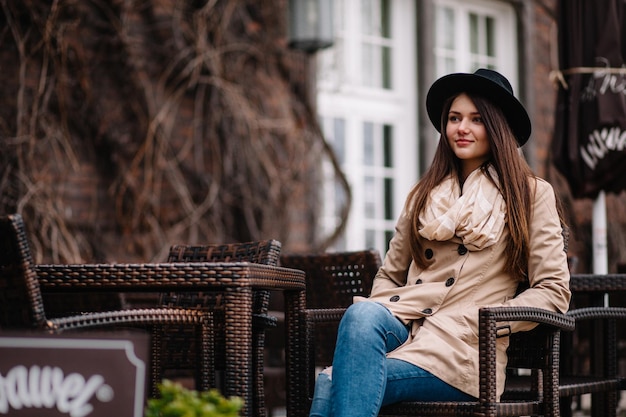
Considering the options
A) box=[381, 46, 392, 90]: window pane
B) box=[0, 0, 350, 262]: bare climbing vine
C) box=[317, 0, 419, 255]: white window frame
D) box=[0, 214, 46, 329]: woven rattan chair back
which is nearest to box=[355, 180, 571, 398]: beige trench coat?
box=[0, 214, 46, 329]: woven rattan chair back

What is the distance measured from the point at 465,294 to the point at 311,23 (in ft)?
11.0

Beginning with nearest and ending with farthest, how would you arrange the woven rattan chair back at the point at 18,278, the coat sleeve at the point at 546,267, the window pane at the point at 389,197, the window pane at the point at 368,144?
the woven rattan chair back at the point at 18,278
the coat sleeve at the point at 546,267
the window pane at the point at 368,144
the window pane at the point at 389,197

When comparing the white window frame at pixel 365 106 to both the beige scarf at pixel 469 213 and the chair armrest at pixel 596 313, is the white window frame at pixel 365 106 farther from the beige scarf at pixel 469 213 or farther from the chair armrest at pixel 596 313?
the beige scarf at pixel 469 213

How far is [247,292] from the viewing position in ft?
10.0

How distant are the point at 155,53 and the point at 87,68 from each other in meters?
0.50

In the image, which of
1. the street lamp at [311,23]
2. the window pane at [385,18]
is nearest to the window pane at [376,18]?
the window pane at [385,18]

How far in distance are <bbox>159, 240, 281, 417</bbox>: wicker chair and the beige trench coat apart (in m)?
0.39

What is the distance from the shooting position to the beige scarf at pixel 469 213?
3410 millimetres

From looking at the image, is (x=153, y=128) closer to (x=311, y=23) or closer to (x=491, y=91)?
(x=311, y=23)

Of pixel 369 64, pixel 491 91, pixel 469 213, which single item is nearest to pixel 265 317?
pixel 469 213

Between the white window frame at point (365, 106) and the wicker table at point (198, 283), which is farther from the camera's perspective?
the white window frame at point (365, 106)

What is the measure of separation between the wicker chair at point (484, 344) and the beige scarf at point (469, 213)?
0.30 metres

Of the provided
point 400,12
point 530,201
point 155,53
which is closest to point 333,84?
point 400,12

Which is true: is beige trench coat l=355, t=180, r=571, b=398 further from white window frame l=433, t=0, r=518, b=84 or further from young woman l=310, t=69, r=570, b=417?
white window frame l=433, t=0, r=518, b=84
